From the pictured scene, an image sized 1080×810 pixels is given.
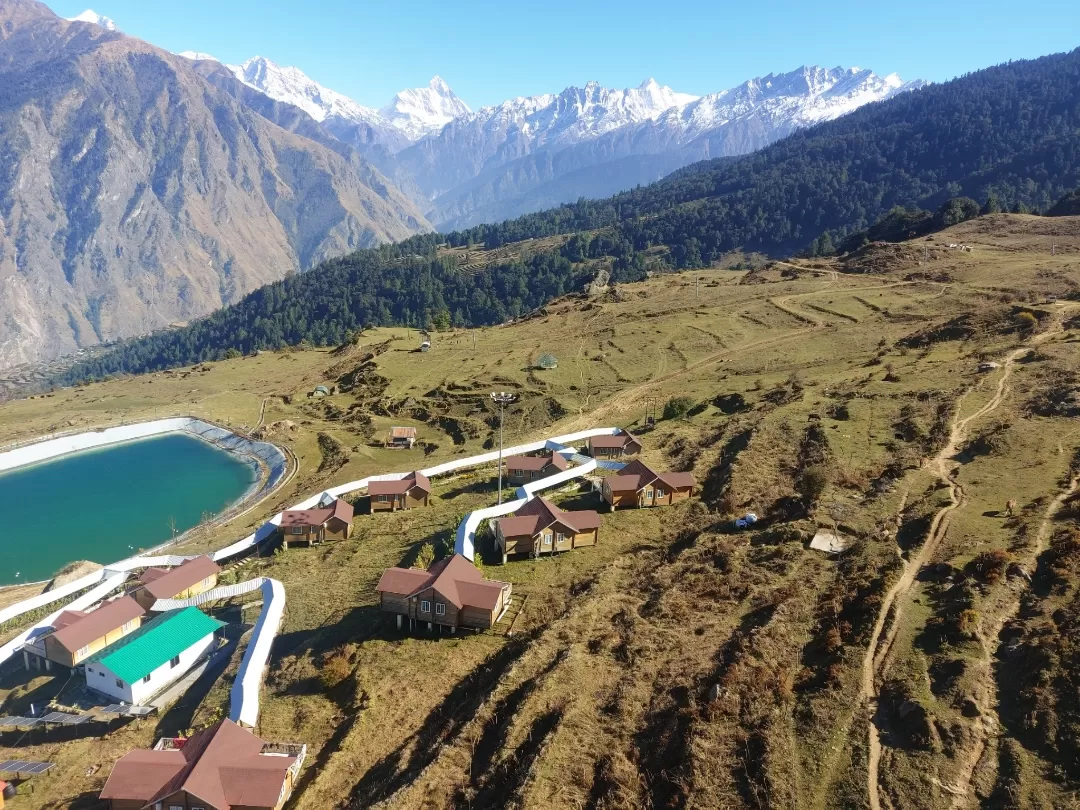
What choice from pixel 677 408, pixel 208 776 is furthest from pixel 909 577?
pixel 677 408

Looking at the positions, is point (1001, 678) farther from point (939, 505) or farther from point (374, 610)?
point (374, 610)

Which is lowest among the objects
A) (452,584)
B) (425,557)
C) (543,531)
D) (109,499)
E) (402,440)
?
(402,440)

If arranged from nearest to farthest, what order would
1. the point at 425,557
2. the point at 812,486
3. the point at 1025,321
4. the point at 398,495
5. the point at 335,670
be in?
the point at 335,670 → the point at 812,486 → the point at 425,557 → the point at 398,495 → the point at 1025,321

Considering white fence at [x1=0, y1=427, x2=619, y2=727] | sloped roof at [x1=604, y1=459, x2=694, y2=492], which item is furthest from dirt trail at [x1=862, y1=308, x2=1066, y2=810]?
white fence at [x1=0, y1=427, x2=619, y2=727]

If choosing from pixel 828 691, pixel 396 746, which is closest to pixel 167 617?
pixel 396 746

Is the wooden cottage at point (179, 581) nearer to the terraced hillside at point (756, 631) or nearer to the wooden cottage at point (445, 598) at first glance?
the terraced hillside at point (756, 631)

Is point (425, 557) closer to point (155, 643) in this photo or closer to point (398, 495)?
point (155, 643)

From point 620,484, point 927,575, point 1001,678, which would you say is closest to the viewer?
point 1001,678
